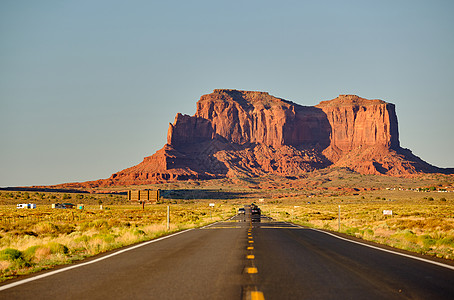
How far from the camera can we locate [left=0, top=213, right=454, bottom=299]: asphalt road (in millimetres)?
7684

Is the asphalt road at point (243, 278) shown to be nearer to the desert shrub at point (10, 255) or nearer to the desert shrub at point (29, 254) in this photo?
the desert shrub at point (29, 254)

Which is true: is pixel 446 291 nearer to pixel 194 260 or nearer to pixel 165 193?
pixel 194 260

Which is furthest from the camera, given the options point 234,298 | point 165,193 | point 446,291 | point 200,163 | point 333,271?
point 200,163

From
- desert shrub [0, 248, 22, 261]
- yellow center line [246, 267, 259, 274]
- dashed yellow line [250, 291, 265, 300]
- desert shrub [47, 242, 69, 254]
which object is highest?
dashed yellow line [250, 291, 265, 300]

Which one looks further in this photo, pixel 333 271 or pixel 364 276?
pixel 333 271

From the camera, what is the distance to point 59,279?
9430 millimetres

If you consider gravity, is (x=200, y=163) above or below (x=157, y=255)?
above

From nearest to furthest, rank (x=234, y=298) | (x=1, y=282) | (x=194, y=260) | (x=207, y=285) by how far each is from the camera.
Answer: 1. (x=234, y=298)
2. (x=207, y=285)
3. (x=1, y=282)
4. (x=194, y=260)

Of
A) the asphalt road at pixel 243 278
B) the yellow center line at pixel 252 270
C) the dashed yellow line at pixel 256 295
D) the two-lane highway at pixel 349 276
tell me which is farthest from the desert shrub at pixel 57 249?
the dashed yellow line at pixel 256 295

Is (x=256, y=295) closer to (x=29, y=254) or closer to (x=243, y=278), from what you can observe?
(x=243, y=278)

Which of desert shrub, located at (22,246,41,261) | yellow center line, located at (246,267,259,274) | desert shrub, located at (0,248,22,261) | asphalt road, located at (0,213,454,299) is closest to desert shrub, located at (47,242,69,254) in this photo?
desert shrub, located at (22,246,41,261)

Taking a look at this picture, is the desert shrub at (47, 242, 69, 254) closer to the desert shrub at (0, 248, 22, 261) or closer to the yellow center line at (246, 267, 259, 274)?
the desert shrub at (0, 248, 22, 261)

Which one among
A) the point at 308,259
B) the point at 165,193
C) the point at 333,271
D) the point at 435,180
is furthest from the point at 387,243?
the point at 435,180

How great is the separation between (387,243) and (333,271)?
9.36 m
